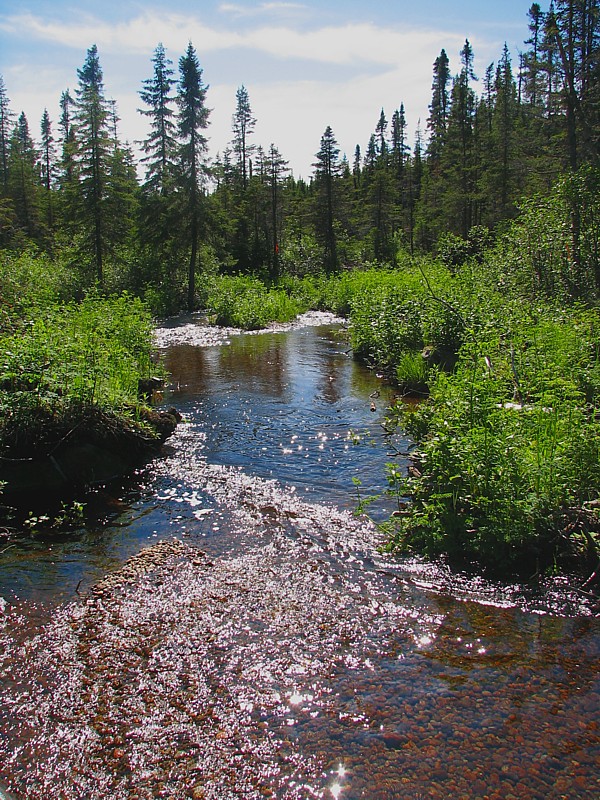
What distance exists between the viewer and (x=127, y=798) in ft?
9.96

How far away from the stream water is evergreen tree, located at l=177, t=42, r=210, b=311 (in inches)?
1092

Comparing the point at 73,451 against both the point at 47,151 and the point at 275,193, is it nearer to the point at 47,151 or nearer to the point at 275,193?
the point at 275,193

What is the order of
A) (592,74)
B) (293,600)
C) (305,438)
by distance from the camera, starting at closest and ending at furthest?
(293,600)
(305,438)
(592,74)

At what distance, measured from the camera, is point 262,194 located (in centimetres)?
4653

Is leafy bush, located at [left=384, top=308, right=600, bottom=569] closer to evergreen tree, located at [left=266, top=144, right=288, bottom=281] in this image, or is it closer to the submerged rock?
the submerged rock

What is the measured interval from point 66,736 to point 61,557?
2.49m

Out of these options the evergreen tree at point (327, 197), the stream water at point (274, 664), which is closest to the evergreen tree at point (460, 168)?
the evergreen tree at point (327, 197)

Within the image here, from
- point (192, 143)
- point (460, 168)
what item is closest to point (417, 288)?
point (192, 143)

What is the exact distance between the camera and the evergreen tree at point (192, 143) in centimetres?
3222

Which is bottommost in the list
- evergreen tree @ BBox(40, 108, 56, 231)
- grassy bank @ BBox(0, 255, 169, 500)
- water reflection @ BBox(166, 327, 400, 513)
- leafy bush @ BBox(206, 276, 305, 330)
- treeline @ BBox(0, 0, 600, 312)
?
water reflection @ BBox(166, 327, 400, 513)

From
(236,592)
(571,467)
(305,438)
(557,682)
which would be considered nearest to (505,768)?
(557,682)

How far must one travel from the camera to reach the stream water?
3.22 metres

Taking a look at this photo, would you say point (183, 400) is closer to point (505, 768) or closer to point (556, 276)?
point (505, 768)

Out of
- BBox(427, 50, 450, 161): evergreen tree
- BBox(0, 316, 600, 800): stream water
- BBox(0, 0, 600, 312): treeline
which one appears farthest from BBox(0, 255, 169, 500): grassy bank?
BBox(427, 50, 450, 161): evergreen tree
